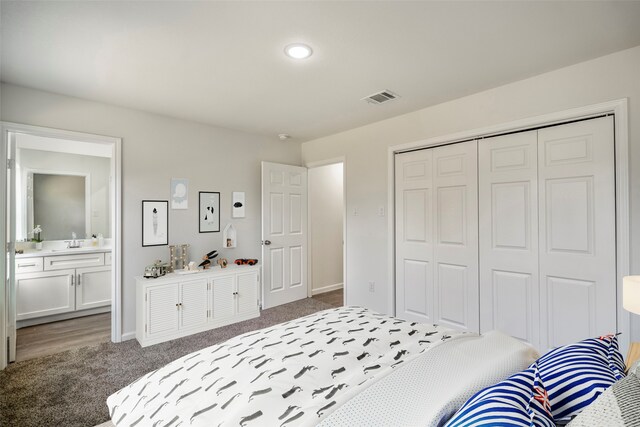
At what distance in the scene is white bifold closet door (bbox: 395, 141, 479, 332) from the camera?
298 centimetres

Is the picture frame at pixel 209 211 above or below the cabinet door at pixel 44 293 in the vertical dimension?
above

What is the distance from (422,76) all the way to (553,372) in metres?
2.32

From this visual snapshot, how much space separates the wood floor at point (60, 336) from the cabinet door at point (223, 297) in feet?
3.68

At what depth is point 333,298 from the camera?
470 centimetres

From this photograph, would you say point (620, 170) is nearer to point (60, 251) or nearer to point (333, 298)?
point (333, 298)

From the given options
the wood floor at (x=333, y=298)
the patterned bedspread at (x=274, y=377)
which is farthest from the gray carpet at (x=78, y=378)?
the wood floor at (x=333, y=298)

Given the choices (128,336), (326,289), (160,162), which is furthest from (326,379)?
(326,289)

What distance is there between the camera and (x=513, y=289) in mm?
2707

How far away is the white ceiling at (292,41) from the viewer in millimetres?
1701

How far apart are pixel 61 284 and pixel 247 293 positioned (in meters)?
2.37

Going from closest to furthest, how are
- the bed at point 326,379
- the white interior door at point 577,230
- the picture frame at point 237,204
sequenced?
the bed at point 326,379 → the white interior door at point 577,230 → the picture frame at point 237,204

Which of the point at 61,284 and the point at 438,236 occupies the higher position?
the point at 438,236

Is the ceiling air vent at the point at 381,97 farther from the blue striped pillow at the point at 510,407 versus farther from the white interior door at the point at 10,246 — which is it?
the white interior door at the point at 10,246

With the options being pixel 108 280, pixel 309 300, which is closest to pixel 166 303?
pixel 108 280
